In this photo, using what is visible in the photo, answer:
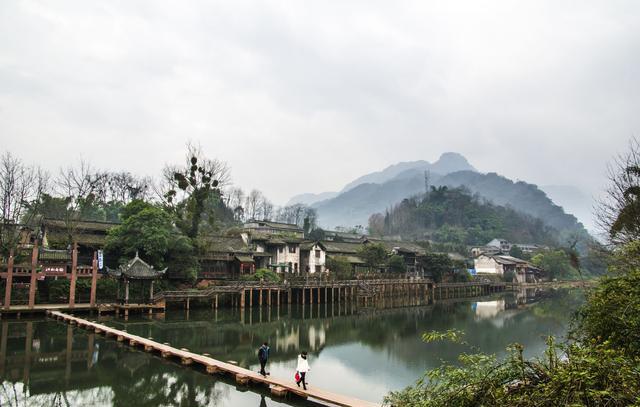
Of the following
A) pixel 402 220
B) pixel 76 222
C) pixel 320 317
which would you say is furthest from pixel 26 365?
pixel 402 220

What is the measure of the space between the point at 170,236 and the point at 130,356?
22345 mm

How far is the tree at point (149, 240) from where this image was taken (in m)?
39.3

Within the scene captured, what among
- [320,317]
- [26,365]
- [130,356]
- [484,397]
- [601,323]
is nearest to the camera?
[484,397]

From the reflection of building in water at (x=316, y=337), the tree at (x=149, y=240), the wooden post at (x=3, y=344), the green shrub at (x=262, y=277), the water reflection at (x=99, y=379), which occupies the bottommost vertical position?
the reflection of building in water at (x=316, y=337)

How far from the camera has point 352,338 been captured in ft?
94.2

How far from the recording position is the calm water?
1541 cm

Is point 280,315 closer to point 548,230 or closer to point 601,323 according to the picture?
point 601,323

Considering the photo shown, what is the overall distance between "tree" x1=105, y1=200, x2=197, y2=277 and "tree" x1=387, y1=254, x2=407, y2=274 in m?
30.1

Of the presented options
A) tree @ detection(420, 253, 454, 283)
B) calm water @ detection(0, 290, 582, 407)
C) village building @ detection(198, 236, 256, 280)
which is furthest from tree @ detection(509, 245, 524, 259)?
village building @ detection(198, 236, 256, 280)

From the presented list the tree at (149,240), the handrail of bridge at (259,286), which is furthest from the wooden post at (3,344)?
the tree at (149,240)

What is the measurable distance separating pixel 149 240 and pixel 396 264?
35318 millimetres

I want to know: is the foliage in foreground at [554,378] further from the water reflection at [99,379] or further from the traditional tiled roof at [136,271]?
the traditional tiled roof at [136,271]

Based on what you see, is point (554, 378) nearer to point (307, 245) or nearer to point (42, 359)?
point (42, 359)

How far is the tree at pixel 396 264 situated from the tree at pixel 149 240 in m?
30.1
